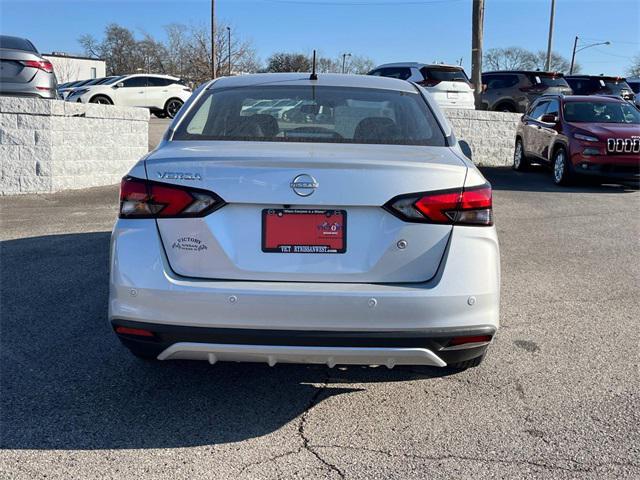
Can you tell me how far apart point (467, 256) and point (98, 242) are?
4.92 metres

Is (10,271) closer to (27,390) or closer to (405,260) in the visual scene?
(27,390)

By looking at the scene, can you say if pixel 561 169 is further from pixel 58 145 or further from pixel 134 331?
pixel 134 331

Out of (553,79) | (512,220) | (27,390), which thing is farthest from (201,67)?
(27,390)

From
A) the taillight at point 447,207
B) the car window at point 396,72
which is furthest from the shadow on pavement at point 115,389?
the car window at point 396,72

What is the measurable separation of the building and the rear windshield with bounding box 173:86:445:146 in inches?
2327

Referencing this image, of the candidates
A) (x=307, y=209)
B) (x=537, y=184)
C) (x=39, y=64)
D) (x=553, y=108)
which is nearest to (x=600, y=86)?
(x=553, y=108)

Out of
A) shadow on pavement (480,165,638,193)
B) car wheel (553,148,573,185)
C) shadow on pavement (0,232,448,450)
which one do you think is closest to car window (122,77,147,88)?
shadow on pavement (480,165,638,193)

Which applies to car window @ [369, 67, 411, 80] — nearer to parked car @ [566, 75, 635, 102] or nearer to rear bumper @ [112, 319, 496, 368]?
parked car @ [566, 75, 635, 102]

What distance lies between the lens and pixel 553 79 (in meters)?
21.3

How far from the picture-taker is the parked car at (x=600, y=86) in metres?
22.5

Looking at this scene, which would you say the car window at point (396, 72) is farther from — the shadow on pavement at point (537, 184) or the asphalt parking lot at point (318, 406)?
the asphalt parking lot at point (318, 406)

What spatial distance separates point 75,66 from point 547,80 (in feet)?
192

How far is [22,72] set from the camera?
9.74 metres

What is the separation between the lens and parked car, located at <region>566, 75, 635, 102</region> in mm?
22531
